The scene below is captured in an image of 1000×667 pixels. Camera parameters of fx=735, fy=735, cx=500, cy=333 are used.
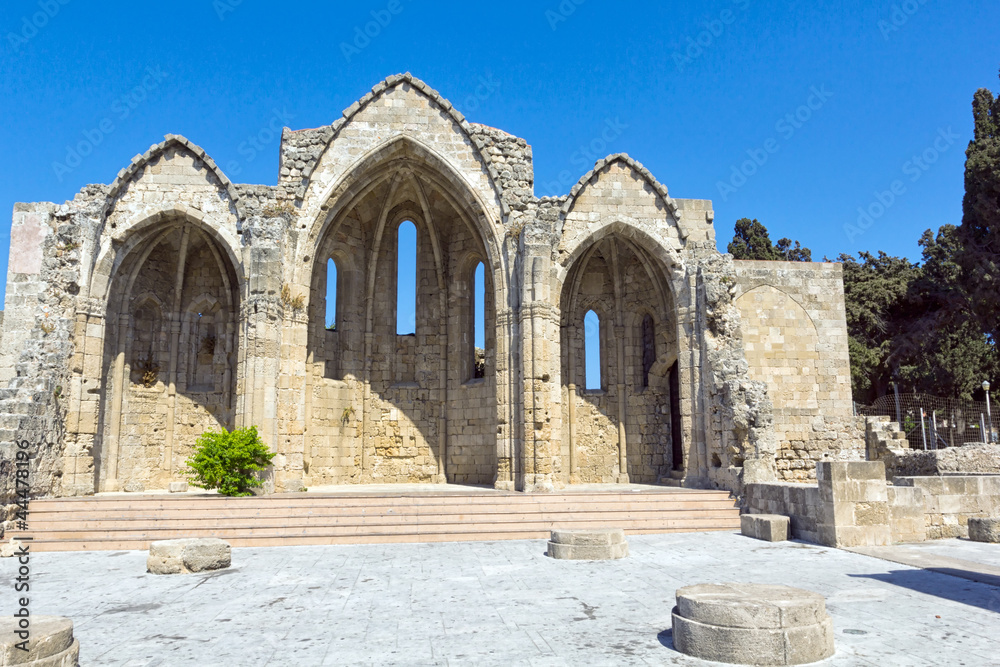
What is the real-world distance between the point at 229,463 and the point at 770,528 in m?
9.75

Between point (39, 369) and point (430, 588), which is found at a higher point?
point (39, 369)

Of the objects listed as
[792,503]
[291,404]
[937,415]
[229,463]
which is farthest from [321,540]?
[937,415]

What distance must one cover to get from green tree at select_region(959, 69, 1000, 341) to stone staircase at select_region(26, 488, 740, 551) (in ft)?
64.5

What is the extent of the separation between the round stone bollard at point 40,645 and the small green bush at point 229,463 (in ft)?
31.0

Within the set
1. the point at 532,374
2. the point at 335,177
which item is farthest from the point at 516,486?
the point at 335,177

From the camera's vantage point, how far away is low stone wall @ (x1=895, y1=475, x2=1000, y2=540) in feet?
36.5

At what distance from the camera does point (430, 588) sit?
25.0ft

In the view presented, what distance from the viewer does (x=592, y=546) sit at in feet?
31.3

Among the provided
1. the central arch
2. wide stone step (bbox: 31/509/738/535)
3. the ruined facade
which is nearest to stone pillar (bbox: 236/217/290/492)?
the ruined facade

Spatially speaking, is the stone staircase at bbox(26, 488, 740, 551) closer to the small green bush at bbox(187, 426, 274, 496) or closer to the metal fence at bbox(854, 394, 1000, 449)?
the small green bush at bbox(187, 426, 274, 496)

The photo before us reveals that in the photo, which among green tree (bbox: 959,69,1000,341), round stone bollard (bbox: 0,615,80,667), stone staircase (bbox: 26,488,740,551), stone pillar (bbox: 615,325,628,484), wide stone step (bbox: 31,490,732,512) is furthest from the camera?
green tree (bbox: 959,69,1000,341)

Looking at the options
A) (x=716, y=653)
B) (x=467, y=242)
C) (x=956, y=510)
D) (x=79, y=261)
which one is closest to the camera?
(x=716, y=653)

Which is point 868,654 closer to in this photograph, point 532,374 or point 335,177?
point 532,374

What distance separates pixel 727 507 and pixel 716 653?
933cm
